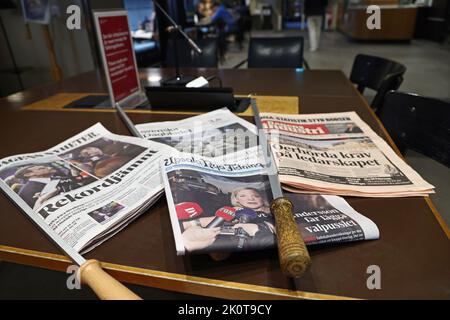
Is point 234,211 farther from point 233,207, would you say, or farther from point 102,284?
point 102,284

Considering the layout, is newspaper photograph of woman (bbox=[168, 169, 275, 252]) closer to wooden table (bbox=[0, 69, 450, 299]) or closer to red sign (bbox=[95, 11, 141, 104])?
wooden table (bbox=[0, 69, 450, 299])

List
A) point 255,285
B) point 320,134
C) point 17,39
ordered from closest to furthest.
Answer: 1. point 255,285
2. point 320,134
3. point 17,39

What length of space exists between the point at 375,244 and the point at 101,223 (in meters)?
0.40

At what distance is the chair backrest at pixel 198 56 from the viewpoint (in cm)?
211

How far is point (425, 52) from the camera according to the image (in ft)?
17.8

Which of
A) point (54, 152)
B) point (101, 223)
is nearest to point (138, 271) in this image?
point (101, 223)

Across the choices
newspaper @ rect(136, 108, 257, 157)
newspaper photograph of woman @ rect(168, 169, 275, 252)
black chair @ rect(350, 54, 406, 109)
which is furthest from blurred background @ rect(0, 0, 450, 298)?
newspaper photograph of woman @ rect(168, 169, 275, 252)

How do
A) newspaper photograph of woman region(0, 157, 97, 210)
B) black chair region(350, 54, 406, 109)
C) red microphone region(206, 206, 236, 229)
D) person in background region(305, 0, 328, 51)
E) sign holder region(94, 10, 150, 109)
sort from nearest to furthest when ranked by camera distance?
red microphone region(206, 206, 236, 229) < newspaper photograph of woman region(0, 157, 97, 210) < sign holder region(94, 10, 150, 109) < black chair region(350, 54, 406, 109) < person in background region(305, 0, 328, 51)

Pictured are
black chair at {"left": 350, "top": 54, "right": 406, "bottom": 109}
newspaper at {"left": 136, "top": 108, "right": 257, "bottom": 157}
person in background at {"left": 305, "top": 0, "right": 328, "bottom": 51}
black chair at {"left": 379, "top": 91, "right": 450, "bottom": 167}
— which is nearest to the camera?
newspaper at {"left": 136, "top": 108, "right": 257, "bottom": 157}

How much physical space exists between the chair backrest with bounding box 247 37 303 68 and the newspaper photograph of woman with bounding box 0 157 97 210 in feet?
5.43

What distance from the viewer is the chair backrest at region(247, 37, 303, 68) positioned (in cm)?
199

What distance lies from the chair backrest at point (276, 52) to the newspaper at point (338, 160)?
126 centimetres
